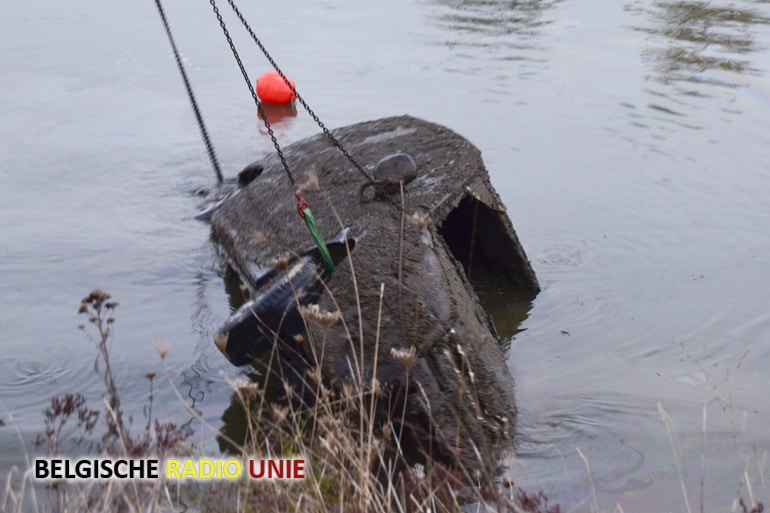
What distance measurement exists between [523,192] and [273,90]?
400 cm

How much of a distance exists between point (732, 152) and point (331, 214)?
5.36 m

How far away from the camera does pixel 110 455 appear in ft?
11.4

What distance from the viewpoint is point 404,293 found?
14.8ft

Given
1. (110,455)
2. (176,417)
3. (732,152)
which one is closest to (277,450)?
(110,455)

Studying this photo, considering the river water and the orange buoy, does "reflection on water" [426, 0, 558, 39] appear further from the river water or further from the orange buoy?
the orange buoy

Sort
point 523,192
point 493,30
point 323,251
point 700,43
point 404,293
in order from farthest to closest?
point 493,30 < point 700,43 < point 523,192 < point 323,251 < point 404,293

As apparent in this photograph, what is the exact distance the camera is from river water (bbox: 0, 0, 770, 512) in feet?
16.3

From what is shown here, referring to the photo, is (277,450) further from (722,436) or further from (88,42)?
(88,42)

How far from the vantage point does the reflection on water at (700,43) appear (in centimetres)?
1170

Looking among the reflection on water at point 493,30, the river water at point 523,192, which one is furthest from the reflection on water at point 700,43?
the reflection on water at point 493,30

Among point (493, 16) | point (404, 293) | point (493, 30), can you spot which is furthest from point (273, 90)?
point (404, 293)

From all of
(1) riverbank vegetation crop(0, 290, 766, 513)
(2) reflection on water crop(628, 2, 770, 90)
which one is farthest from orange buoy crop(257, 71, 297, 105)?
(1) riverbank vegetation crop(0, 290, 766, 513)

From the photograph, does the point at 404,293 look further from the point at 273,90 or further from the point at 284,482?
the point at 273,90

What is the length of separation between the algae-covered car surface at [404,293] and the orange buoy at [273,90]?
5.17m
